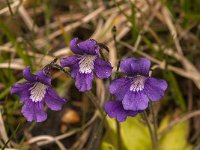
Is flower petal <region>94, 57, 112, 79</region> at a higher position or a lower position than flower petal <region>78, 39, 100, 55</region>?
lower

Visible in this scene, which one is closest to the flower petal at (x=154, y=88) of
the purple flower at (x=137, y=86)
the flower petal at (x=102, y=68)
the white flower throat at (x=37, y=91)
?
the purple flower at (x=137, y=86)

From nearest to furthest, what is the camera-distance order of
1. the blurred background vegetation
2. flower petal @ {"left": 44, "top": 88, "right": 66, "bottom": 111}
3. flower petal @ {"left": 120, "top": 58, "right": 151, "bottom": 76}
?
1. flower petal @ {"left": 120, "top": 58, "right": 151, "bottom": 76}
2. flower petal @ {"left": 44, "top": 88, "right": 66, "bottom": 111}
3. the blurred background vegetation

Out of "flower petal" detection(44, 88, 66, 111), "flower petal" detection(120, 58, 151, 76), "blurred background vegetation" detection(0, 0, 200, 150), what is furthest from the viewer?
"blurred background vegetation" detection(0, 0, 200, 150)

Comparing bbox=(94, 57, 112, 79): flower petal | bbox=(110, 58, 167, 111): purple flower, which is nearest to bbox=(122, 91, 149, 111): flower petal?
bbox=(110, 58, 167, 111): purple flower

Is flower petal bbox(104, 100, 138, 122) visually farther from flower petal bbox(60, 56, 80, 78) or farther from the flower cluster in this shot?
flower petal bbox(60, 56, 80, 78)

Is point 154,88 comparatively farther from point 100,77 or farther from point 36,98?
point 36,98

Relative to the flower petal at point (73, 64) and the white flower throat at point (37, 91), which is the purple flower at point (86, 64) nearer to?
the flower petal at point (73, 64)

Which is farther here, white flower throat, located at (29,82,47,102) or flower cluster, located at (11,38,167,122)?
white flower throat, located at (29,82,47,102)
